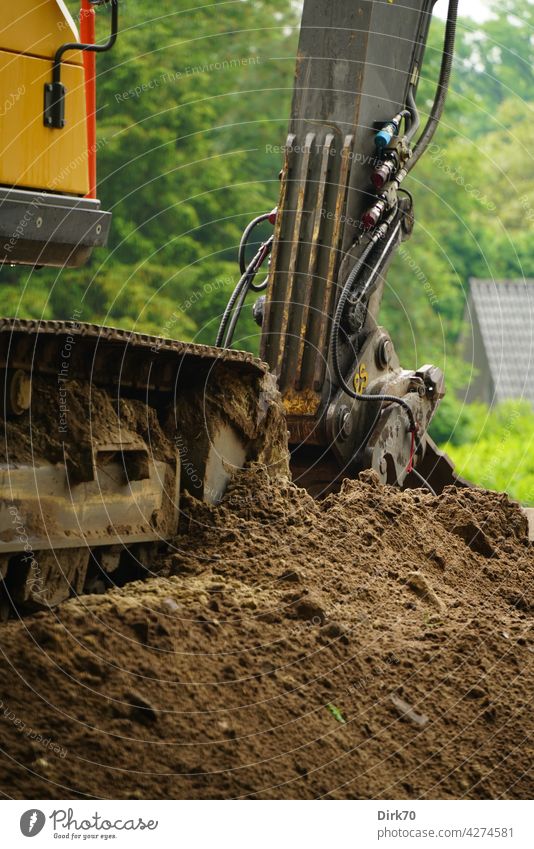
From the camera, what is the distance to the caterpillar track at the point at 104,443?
13.8 ft

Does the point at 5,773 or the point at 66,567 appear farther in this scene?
→ the point at 66,567

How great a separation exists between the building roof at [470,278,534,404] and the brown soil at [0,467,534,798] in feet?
65.3

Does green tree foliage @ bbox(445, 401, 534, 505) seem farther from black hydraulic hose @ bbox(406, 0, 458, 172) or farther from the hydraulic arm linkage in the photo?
the hydraulic arm linkage

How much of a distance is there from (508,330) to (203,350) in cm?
2308

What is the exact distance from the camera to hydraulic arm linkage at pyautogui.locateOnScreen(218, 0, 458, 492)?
6.39 meters

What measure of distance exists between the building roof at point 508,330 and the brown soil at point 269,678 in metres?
19.9

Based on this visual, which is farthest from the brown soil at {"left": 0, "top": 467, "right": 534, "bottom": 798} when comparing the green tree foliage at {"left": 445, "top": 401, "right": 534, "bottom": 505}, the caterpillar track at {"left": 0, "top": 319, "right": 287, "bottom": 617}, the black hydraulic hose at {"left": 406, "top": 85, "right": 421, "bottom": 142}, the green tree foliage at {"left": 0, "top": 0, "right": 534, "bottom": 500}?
the green tree foliage at {"left": 445, "top": 401, "right": 534, "bottom": 505}

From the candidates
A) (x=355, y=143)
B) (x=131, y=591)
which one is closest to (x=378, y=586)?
(x=131, y=591)

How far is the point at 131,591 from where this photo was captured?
14.1 ft

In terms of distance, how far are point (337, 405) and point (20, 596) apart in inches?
104

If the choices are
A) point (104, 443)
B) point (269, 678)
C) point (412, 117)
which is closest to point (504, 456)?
point (412, 117)

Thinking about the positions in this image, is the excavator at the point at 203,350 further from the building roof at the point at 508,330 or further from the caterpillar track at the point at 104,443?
the building roof at the point at 508,330

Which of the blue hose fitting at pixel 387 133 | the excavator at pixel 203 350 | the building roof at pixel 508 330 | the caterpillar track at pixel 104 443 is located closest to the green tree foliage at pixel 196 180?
the building roof at pixel 508 330
